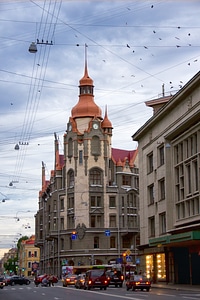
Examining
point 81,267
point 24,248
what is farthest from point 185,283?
point 24,248

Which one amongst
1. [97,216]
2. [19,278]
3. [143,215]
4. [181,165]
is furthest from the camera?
[97,216]

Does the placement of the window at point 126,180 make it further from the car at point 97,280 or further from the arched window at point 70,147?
the car at point 97,280

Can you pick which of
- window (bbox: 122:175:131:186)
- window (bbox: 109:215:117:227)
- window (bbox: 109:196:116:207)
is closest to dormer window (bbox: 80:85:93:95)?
window (bbox: 122:175:131:186)

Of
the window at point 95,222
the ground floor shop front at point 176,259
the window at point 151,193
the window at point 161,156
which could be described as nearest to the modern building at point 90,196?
the window at point 95,222

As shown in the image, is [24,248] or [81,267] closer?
[81,267]

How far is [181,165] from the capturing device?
179ft

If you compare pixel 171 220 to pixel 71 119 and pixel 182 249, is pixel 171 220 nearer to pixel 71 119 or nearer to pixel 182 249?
pixel 182 249

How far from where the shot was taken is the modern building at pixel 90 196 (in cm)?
9488

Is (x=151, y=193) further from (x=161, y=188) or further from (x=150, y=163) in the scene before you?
(x=161, y=188)

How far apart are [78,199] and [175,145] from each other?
4098 cm

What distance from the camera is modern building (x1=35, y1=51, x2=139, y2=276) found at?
94.9 m

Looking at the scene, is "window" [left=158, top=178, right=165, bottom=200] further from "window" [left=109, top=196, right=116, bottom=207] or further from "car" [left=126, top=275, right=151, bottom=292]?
"window" [left=109, top=196, right=116, bottom=207]

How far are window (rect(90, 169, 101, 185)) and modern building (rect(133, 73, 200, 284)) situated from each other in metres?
29.2

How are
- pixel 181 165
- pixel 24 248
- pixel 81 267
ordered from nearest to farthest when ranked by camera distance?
pixel 181 165, pixel 81 267, pixel 24 248
